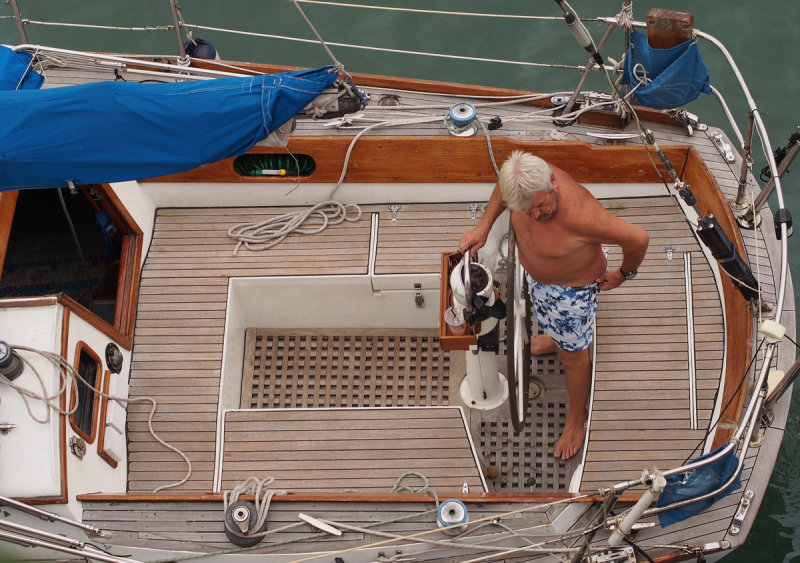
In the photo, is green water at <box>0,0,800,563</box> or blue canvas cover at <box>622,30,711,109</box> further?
green water at <box>0,0,800,563</box>

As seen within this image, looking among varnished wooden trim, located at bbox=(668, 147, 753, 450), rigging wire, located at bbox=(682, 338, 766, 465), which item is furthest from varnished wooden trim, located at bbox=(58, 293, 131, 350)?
varnished wooden trim, located at bbox=(668, 147, 753, 450)

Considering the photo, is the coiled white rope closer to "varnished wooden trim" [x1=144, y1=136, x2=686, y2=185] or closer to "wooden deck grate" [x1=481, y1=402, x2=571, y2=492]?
"varnished wooden trim" [x1=144, y1=136, x2=686, y2=185]

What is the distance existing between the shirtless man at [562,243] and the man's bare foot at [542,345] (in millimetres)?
405

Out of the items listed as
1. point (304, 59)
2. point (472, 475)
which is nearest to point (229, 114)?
point (472, 475)

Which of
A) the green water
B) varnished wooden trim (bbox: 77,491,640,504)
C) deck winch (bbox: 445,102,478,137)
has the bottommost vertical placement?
varnished wooden trim (bbox: 77,491,640,504)

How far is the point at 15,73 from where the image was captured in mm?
4551

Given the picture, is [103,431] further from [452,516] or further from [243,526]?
[452,516]

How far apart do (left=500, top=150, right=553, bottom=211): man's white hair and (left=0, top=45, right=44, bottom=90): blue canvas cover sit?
8.80 feet

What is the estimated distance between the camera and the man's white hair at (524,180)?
328 cm

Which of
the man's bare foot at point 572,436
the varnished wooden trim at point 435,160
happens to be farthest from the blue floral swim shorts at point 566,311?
the varnished wooden trim at point 435,160

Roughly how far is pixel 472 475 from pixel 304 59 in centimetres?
465

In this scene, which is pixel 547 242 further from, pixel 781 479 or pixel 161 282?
pixel 781 479

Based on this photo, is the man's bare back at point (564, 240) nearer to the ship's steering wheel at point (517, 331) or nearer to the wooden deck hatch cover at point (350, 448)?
the ship's steering wheel at point (517, 331)

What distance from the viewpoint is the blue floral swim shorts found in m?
3.86
